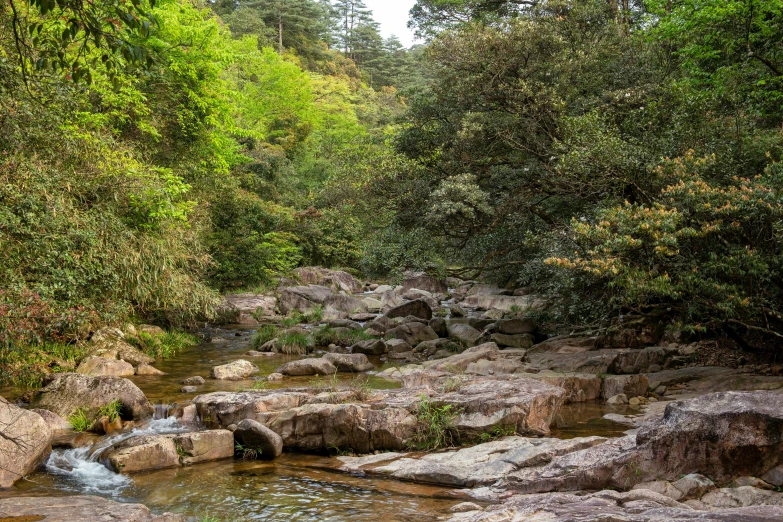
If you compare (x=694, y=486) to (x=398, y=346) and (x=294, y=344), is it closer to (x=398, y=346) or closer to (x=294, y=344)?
(x=398, y=346)

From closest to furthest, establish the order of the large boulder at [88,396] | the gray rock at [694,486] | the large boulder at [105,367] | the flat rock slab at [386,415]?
the gray rock at [694,486] < the flat rock slab at [386,415] < the large boulder at [88,396] < the large boulder at [105,367]

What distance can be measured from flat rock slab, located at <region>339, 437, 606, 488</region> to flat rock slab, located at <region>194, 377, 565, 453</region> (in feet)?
1.56

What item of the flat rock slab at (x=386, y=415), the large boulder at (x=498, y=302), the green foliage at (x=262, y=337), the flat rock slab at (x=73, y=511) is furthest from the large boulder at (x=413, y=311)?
the flat rock slab at (x=73, y=511)

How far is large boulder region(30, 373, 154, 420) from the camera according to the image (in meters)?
10.6

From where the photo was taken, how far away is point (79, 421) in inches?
405

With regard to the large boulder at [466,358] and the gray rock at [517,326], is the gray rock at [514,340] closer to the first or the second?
the gray rock at [517,326]

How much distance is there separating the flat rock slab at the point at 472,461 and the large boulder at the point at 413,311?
14.7 metres

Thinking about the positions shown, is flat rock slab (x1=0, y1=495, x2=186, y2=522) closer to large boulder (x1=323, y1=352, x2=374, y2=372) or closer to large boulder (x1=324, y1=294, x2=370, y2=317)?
large boulder (x1=323, y1=352, x2=374, y2=372)

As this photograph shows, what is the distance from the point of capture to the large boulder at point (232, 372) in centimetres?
1455

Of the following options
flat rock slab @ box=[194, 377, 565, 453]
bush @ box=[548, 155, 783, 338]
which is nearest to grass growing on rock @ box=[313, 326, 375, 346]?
flat rock slab @ box=[194, 377, 565, 453]

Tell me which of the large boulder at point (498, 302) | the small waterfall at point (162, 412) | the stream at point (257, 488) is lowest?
the stream at point (257, 488)

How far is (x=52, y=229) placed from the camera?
1227cm

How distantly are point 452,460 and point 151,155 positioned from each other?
1531 centimetres

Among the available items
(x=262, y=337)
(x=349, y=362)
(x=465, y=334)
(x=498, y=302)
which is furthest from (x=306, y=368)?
(x=498, y=302)
